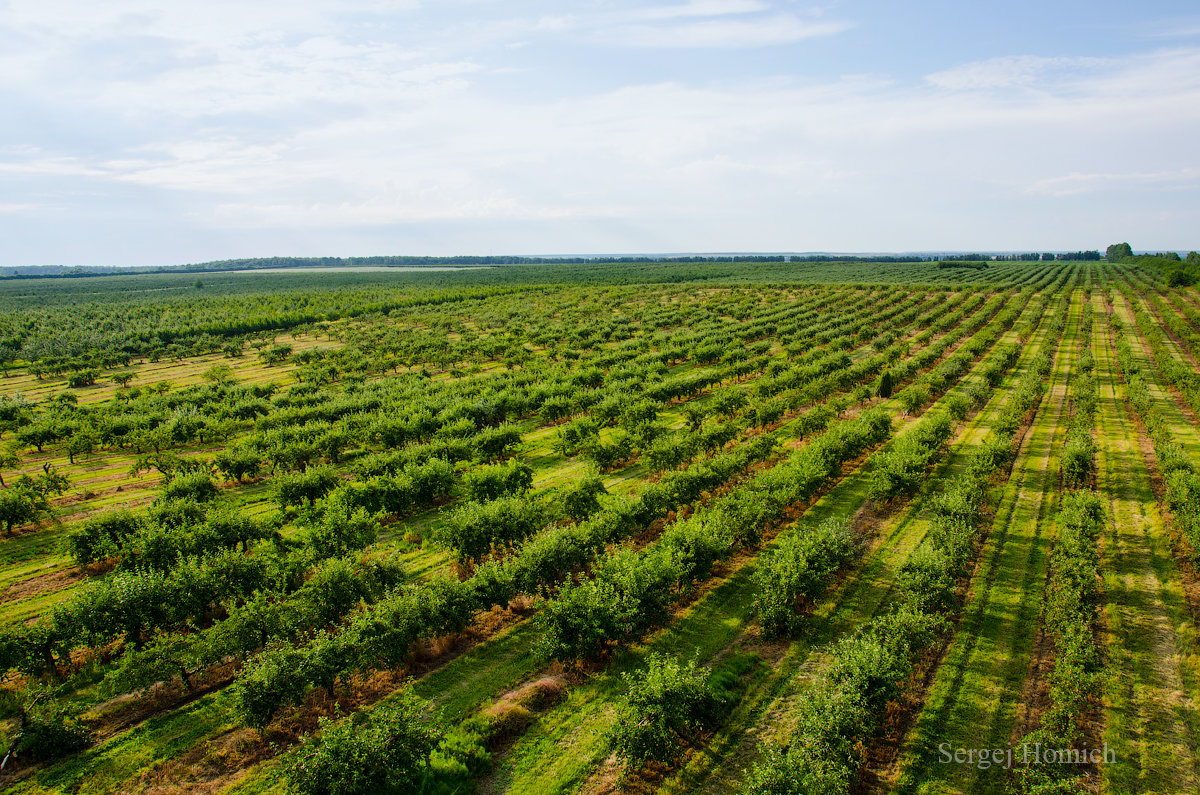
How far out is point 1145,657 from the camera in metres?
17.4

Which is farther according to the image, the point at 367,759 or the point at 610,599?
the point at 610,599

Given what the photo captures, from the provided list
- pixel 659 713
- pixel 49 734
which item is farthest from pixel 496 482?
pixel 49 734

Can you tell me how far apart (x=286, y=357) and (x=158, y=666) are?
243ft

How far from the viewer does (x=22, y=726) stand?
48.4 ft

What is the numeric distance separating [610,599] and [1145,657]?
17.8 metres

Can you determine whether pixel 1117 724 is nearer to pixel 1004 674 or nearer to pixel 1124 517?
pixel 1004 674

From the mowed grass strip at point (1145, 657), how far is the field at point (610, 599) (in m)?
0.10

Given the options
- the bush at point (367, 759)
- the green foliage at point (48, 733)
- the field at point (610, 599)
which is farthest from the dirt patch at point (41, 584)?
the bush at point (367, 759)

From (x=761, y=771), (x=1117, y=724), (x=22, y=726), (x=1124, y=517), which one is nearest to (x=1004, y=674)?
(x=1117, y=724)

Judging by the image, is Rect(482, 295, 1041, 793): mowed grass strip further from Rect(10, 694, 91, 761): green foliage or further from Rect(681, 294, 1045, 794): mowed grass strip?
Rect(10, 694, 91, 761): green foliage

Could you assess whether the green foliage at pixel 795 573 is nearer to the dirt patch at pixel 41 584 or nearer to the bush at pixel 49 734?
the bush at pixel 49 734

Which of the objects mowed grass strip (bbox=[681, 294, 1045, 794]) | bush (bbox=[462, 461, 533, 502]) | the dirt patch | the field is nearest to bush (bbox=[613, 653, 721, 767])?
the field

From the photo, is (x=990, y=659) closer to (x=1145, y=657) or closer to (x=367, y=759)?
(x=1145, y=657)

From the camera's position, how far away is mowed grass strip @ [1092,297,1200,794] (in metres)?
13.7
